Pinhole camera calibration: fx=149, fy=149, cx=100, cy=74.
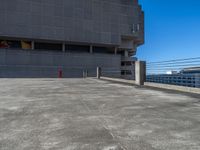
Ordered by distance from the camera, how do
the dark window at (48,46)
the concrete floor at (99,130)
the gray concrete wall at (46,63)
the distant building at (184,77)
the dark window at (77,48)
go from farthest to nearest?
the dark window at (77,48), the dark window at (48,46), the gray concrete wall at (46,63), the distant building at (184,77), the concrete floor at (99,130)

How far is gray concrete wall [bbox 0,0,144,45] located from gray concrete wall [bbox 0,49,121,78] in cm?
344

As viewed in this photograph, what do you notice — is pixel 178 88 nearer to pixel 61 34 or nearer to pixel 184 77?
pixel 184 77

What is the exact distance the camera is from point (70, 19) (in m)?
32.7

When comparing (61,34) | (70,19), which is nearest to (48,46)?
(61,34)

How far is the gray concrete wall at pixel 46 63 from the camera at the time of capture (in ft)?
95.8

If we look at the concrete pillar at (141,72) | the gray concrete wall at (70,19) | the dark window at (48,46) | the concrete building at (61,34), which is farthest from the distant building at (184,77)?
the dark window at (48,46)

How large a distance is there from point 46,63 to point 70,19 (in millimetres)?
10944

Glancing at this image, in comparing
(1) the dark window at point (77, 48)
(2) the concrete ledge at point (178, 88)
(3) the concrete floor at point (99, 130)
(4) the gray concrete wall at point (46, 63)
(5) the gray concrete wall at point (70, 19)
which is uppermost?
(5) the gray concrete wall at point (70, 19)

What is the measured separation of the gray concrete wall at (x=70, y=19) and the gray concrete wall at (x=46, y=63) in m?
3.44

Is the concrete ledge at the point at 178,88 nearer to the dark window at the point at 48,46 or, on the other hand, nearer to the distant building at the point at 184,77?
the distant building at the point at 184,77

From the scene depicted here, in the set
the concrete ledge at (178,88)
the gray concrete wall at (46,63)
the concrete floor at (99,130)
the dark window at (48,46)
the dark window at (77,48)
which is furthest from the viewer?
the dark window at (77,48)

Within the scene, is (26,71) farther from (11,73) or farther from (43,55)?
(43,55)

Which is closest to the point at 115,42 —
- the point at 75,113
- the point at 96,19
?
the point at 96,19

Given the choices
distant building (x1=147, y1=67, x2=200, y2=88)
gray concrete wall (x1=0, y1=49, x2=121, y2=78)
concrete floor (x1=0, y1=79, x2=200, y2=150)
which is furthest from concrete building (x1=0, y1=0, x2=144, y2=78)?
concrete floor (x1=0, y1=79, x2=200, y2=150)
